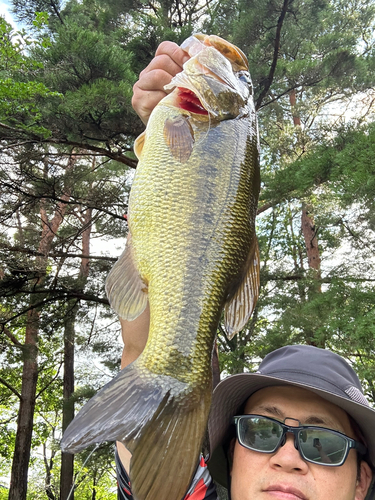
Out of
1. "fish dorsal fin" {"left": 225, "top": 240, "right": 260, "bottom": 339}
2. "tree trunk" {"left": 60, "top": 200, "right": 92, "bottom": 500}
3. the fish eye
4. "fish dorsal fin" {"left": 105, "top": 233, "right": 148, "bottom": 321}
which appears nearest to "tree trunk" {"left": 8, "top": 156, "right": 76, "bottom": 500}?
"tree trunk" {"left": 60, "top": 200, "right": 92, "bottom": 500}

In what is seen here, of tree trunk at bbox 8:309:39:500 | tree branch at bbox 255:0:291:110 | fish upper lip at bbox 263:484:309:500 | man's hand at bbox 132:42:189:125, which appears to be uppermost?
tree branch at bbox 255:0:291:110

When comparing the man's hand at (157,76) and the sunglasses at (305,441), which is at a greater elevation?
the man's hand at (157,76)

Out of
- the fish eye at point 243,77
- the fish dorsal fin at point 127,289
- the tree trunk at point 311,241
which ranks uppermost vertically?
the tree trunk at point 311,241

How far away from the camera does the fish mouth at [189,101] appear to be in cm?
167

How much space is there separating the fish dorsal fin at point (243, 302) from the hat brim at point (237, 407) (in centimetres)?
31

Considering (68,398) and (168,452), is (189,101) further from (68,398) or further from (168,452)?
(68,398)

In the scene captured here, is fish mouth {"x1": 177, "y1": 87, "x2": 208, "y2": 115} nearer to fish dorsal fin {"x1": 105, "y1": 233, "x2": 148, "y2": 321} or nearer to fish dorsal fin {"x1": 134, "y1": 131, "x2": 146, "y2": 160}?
fish dorsal fin {"x1": 134, "y1": 131, "x2": 146, "y2": 160}

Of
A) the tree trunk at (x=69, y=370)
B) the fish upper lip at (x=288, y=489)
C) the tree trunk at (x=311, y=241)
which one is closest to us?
the fish upper lip at (x=288, y=489)

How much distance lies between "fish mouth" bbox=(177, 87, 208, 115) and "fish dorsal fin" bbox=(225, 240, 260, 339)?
25.3 inches

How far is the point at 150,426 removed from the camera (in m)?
1.02

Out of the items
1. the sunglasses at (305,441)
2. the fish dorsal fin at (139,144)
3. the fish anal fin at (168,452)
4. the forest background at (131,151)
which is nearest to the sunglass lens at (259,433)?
the sunglasses at (305,441)

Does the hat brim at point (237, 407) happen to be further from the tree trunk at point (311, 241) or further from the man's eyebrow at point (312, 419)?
the tree trunk at point (311, 241)

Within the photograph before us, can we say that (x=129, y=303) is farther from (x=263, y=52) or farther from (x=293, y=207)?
(x=293, y=207)

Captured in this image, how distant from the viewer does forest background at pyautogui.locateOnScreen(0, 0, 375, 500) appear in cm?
546
